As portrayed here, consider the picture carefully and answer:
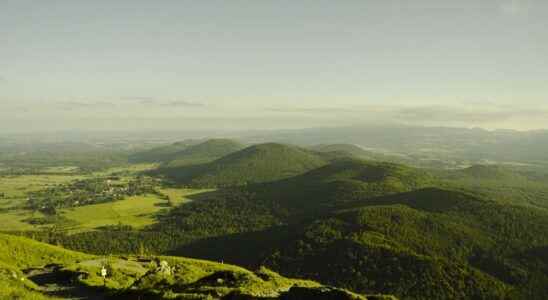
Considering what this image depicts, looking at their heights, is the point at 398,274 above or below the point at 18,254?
below

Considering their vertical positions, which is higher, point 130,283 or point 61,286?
point 61,286

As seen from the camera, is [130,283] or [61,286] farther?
[130,283]

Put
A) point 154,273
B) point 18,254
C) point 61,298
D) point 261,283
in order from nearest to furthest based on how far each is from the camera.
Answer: point 61,298 → point 261,283 → point 154,273 → point 18,254

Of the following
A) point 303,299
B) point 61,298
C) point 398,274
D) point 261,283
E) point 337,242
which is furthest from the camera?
point 337,242

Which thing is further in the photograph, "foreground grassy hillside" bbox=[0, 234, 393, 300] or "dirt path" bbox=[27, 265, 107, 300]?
"dirt path" bbox=[27, 265, 107, 300]

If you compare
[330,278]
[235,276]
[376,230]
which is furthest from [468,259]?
[235,276]

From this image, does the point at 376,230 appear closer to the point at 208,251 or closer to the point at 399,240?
the point at 399,240

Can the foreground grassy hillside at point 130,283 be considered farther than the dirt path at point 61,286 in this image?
No

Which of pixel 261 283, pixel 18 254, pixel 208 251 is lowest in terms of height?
pixel 208 251
